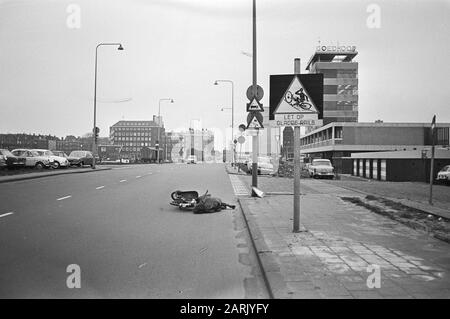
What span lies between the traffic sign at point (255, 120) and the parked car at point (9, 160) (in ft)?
78.1

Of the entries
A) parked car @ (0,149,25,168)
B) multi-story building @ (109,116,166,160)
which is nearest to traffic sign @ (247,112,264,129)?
parked car @ (0,149,25,168)

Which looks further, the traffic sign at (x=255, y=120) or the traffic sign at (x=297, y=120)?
the traffic sign at (x=255, y=120)

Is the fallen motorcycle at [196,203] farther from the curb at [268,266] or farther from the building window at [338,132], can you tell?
the building window at [338,132]

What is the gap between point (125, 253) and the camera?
230 inches

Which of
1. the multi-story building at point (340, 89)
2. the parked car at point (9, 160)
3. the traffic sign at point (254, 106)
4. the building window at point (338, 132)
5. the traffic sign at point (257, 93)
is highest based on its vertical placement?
the multi-story building at point (340, 89)

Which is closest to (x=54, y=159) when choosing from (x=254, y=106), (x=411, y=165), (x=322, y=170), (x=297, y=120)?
(x=322, y=170)

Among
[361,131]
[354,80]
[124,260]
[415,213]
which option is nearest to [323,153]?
[361,131]

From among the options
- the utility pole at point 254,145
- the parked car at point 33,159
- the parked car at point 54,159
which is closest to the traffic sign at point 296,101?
the utility pole at point 254,145

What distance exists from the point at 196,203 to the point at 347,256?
561cm

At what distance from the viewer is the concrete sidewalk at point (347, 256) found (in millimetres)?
4094
